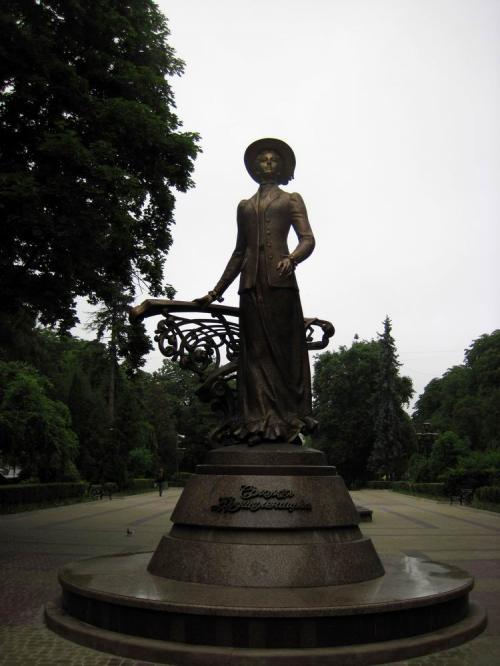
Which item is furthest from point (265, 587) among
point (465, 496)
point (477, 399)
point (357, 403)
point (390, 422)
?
point (357, 403)

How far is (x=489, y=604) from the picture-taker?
24.7 ft

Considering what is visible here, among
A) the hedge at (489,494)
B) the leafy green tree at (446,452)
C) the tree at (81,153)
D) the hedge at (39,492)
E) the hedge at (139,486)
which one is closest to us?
the tree at (81,153)

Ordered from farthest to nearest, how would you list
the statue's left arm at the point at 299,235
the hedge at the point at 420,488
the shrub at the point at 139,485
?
the shrub at the point at 139,485
the hedge at the point at 420,488
the statue's left arm at the point at 299,235

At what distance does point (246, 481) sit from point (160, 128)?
10.2 meters

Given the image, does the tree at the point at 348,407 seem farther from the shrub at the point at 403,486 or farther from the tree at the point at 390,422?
the shrub at the point at 403,486

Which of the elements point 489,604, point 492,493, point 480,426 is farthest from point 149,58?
point 480,426

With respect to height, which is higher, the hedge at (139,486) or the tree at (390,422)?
the tree at (390,422)

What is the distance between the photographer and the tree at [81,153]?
1273 centimetres

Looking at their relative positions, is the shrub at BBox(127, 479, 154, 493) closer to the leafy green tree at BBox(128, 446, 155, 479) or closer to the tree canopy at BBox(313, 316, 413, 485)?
the leafy green tree at BBox(128, 446, 155, 479)

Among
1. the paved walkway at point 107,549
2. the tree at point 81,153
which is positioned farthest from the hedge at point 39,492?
the tree at point 81,153

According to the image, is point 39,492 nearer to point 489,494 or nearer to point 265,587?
point 489,494

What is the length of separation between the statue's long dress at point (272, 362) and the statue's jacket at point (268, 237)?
0.08 metres

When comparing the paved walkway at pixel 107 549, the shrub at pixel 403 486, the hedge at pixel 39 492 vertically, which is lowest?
the paved walkway at pixel 107 549

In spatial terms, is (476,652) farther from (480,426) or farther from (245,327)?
(480,426)
